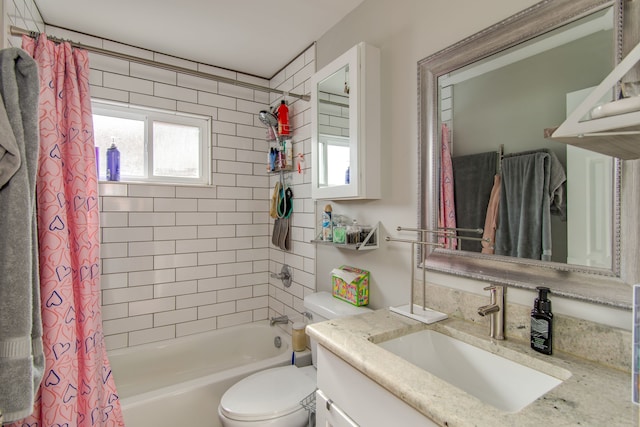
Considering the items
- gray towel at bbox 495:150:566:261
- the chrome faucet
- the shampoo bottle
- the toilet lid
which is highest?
the shampoo bottle

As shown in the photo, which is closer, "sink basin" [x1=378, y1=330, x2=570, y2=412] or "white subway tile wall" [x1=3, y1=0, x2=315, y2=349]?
"sink basin" [x1=378, y1=330, x2=570, y2=412]

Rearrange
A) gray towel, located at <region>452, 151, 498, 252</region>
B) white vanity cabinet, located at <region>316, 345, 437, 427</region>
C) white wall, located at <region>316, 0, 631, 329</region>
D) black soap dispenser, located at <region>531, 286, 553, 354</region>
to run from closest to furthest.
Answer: white vanity cabinet, located at <region>316, 345, 437, 427</region> < black soap dispenser, located at <region>531, 286, 553, 354</region> < gray towel, located at <region>452, 151, 498, 252</region> < white wall, located at <region>316, 0, 631, 329</region>

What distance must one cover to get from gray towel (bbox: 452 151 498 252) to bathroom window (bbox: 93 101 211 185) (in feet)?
6.12

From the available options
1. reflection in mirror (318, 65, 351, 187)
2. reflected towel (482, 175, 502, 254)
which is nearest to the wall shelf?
reflected towel (482, 175, 502, 254)

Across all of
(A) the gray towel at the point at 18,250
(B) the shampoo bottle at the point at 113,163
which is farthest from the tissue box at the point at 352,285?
(B) the shampoo bottle at the point at 113,163

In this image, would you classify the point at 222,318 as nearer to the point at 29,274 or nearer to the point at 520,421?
the point at 29,274

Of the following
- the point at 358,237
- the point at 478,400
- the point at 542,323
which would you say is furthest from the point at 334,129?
the point at 478,400

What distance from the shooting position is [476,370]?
1.00 metres

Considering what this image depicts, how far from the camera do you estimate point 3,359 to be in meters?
0.89

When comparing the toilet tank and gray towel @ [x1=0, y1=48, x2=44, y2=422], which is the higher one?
gray towel @ [x1=0, y1=48, x2=44, y2=422]

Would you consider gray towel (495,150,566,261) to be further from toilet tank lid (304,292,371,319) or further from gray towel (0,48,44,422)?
gray towel (0,48,44,422)

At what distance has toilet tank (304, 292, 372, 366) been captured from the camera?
1556mm

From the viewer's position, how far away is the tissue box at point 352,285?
63.2 inches

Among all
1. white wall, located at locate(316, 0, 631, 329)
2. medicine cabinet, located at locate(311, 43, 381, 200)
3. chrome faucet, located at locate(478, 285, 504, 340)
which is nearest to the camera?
chrome faucet, located at locate(478, 285, 504, 340)
